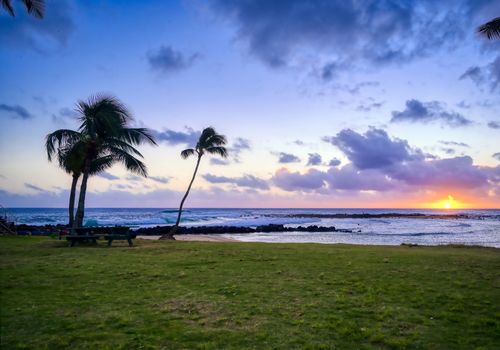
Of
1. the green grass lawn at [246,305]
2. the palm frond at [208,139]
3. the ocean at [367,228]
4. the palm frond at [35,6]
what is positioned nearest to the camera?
the green grass lawn at [246,305]

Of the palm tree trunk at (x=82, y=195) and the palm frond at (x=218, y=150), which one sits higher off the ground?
the palm frond at (x=218, y=150)

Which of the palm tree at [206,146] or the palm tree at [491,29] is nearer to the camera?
the palm tree at [491,29]

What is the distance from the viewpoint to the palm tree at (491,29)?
16781mm

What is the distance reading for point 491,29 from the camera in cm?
1702

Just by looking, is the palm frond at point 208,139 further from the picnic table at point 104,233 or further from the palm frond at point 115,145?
the picnic table at point 104,233

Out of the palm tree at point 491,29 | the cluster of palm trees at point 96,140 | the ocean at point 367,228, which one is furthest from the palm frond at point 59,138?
the palm tree at point 491,29

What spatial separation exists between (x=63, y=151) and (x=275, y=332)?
794 inches

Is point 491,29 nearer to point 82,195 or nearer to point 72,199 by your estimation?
point 82,195

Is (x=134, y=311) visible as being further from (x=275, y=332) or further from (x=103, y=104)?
(x=103, y=104)

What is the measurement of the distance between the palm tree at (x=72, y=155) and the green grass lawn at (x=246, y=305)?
8910mm

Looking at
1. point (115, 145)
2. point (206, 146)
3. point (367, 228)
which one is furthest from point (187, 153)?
point (367, 228)

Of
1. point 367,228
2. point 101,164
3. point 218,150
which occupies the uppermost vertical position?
point 218,150

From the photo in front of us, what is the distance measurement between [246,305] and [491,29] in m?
17.9

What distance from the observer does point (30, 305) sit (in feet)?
22.2
